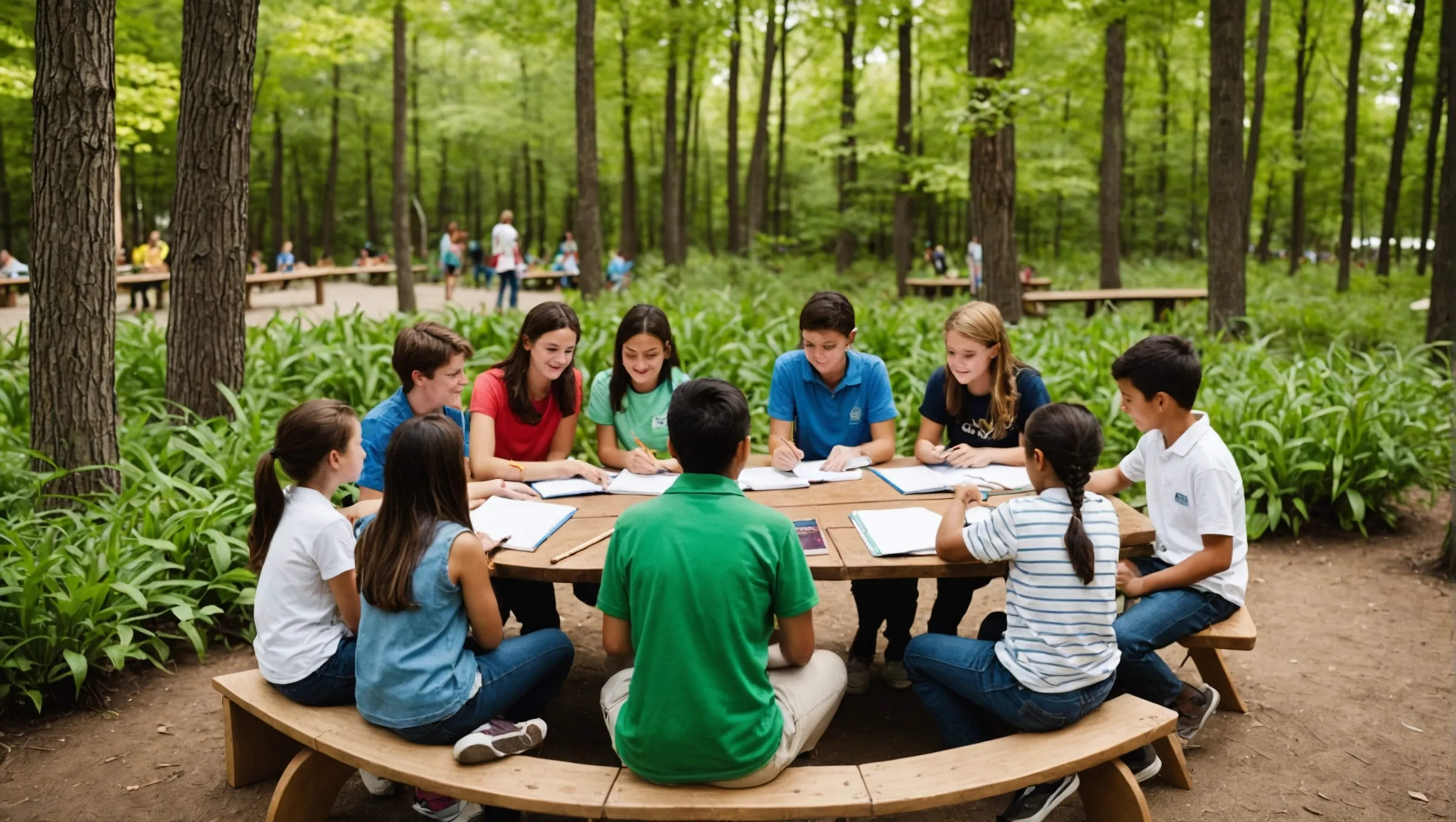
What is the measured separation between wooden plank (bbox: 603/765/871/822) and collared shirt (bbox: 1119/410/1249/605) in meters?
1.44

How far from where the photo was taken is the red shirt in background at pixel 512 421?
393cm

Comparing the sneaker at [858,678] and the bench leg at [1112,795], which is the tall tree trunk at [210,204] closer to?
the sneaker at [858,678]

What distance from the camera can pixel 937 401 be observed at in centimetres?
405

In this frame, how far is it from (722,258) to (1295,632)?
631 inches

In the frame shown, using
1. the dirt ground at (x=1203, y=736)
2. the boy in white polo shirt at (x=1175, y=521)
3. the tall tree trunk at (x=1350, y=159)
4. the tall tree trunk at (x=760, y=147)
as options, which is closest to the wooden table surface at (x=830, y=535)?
the boy in white polo shirt at (x=1175, y=521)

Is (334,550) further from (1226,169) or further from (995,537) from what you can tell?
(1226,169)

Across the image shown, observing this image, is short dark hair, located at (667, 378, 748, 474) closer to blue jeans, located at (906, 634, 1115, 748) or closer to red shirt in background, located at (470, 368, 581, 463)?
blue jeans, located at (906, 634, 1115, 748)

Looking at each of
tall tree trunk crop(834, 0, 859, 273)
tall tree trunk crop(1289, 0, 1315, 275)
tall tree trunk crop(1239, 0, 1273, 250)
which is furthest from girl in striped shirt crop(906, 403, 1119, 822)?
tall tree trunk crop(1289, 0, 1315, 275)

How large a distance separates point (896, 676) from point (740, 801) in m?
1.73

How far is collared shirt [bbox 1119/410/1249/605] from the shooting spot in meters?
2.93

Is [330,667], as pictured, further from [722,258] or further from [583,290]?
[722,258]

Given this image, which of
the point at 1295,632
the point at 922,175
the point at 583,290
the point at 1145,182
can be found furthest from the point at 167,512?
the point at 1145,182

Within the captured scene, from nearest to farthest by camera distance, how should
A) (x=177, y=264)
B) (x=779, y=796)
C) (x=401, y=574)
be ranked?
(x=779, y=796) → (x=401, y=574) → (x=177, y=264)

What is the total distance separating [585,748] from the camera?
3.43 m
